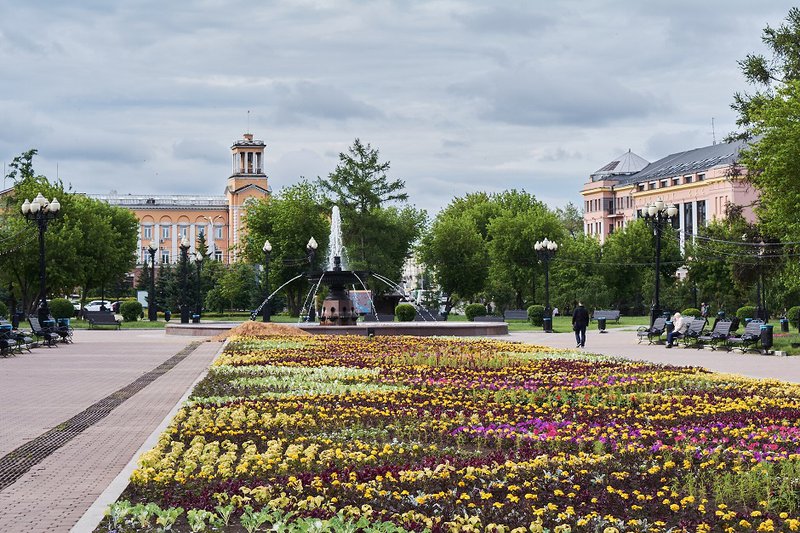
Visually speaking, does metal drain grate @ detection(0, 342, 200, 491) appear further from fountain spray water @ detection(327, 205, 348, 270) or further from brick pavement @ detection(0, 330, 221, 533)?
fountain spray water @ detection(327, 205, 348, 270)

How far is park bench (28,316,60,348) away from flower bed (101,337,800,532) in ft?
52.4

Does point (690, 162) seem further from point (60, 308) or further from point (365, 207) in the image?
point (60, 308)

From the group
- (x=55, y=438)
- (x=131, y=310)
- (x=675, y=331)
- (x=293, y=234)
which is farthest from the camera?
(x=293, y=234)

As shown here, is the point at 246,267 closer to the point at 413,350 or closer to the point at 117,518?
the point at 413,350

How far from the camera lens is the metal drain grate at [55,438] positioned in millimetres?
9945

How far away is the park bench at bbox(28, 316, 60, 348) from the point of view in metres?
31.8

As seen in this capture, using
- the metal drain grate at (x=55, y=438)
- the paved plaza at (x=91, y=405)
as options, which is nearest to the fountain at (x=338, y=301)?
the paved plaza at (x=91, y=405)

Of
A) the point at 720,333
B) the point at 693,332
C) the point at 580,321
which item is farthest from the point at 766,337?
the point at 580,321

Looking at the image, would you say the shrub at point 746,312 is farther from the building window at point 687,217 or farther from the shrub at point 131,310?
the building window at point 687,217

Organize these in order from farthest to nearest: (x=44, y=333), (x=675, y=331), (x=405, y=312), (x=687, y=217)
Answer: (x=687, y=217)
(x=405, y=312)
(x=44, y=333)
(x=675, y=331)

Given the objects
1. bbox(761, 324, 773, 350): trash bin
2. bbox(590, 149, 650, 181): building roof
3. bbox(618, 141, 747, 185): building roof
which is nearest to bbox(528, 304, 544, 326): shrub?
bbox(761, 324, 773, 350): trash bin

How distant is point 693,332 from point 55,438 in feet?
73.7

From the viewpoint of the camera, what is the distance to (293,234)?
83.2 meters

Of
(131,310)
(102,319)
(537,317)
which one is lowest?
(102,319)
